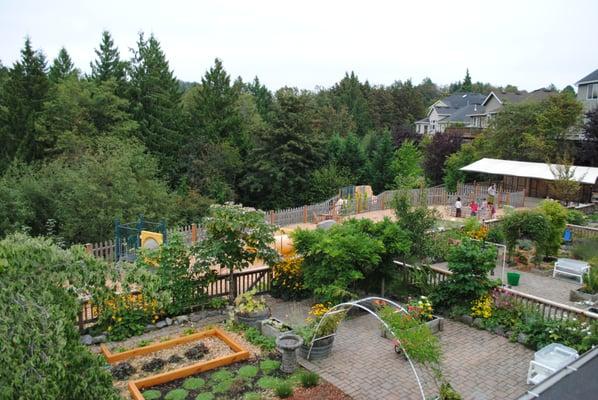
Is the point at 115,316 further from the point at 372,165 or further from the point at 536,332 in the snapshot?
the point at 372,165

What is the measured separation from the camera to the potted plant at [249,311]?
9.50 metres

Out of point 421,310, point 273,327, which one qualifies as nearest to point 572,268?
point 421,310

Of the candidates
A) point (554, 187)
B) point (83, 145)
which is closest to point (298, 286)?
point (83, 145)

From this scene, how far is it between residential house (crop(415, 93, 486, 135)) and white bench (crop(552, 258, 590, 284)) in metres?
41.8

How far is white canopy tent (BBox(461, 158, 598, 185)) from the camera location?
24438mm

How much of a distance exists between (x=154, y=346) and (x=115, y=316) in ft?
3.78

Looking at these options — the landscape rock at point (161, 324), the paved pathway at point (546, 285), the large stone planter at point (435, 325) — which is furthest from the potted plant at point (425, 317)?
the landscape rock at point (161, 324)

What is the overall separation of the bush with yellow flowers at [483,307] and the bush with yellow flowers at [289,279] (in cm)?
384

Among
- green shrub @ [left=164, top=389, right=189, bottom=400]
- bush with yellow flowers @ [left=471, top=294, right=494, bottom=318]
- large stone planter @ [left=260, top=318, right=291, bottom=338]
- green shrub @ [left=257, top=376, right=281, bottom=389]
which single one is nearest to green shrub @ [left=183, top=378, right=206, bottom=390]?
green shrub @ [left=164, top=389, right=189, bottom=400]

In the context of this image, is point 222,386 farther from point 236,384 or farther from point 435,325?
point 435,325

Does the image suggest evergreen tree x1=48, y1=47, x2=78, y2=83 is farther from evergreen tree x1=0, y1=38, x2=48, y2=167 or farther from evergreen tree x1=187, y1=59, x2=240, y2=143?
evergreen tree x1=187, y1=59, x2=240, y2=143

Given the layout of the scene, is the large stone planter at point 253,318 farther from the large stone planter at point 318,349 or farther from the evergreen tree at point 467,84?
the evergreen tree at point 467,84

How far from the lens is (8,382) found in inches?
132

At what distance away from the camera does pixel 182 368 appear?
25.1ft
